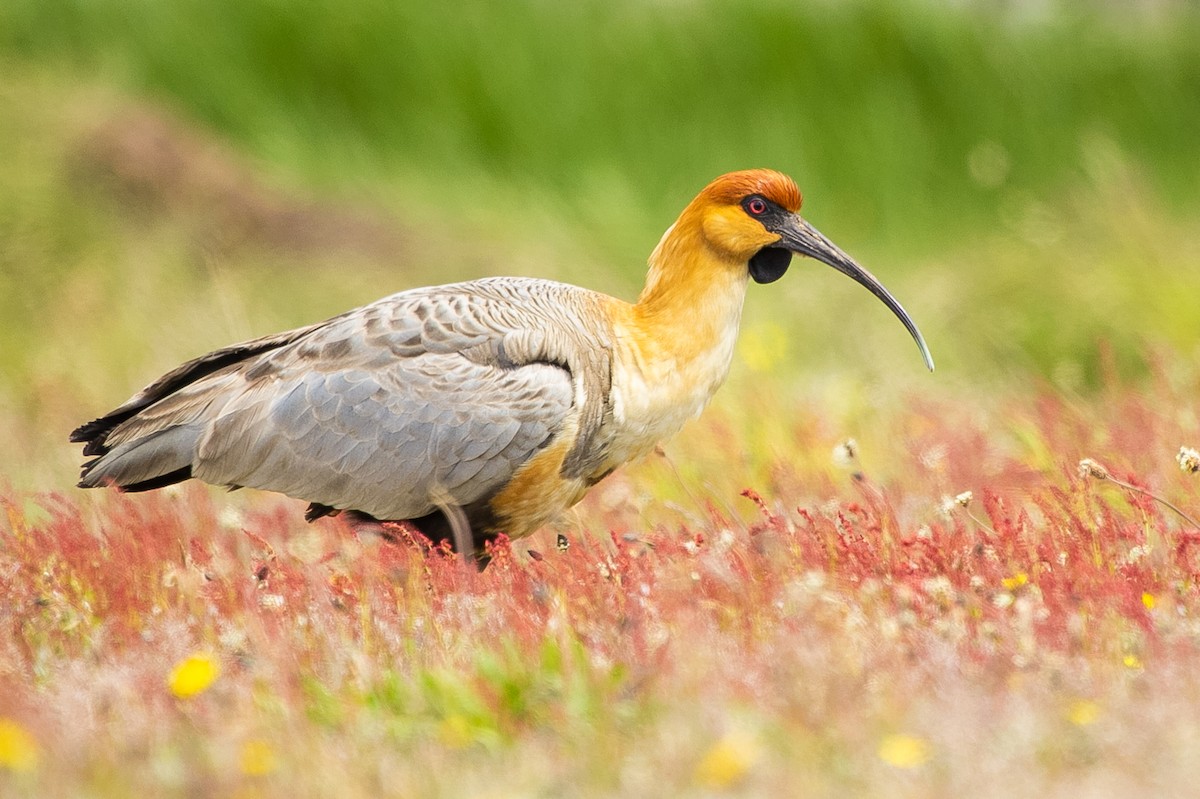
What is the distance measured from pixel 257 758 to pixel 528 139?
11.0 m

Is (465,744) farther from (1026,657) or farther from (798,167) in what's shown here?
(798,167)

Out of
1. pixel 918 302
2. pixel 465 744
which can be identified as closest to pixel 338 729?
pixel 465 744

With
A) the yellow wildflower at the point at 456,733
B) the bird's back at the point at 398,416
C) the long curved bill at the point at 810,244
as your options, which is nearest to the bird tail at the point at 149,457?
the bird's back at the point at 398,416

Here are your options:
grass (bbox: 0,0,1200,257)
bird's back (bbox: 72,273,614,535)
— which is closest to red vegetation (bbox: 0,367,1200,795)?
bird's back (bbox: 72,273,614,535)

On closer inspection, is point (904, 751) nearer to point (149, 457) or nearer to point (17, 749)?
point (17, 749)

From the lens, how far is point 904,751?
2.89 m

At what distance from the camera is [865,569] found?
13.6ft

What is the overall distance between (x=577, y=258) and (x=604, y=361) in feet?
20.5

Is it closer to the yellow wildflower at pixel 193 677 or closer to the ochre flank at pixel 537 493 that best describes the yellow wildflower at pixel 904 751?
the yellow wildflower at pixel 193 677

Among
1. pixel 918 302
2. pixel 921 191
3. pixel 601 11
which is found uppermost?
pixel 601 11

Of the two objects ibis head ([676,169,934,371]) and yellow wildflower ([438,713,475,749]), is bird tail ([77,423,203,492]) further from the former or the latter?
yellow wildflower ([438,713,475,749])

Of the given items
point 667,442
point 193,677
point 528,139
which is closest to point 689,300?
point 667,442

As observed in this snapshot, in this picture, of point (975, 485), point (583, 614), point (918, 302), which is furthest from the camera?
point (918, 302)

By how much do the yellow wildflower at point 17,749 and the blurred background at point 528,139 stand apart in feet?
24.6
